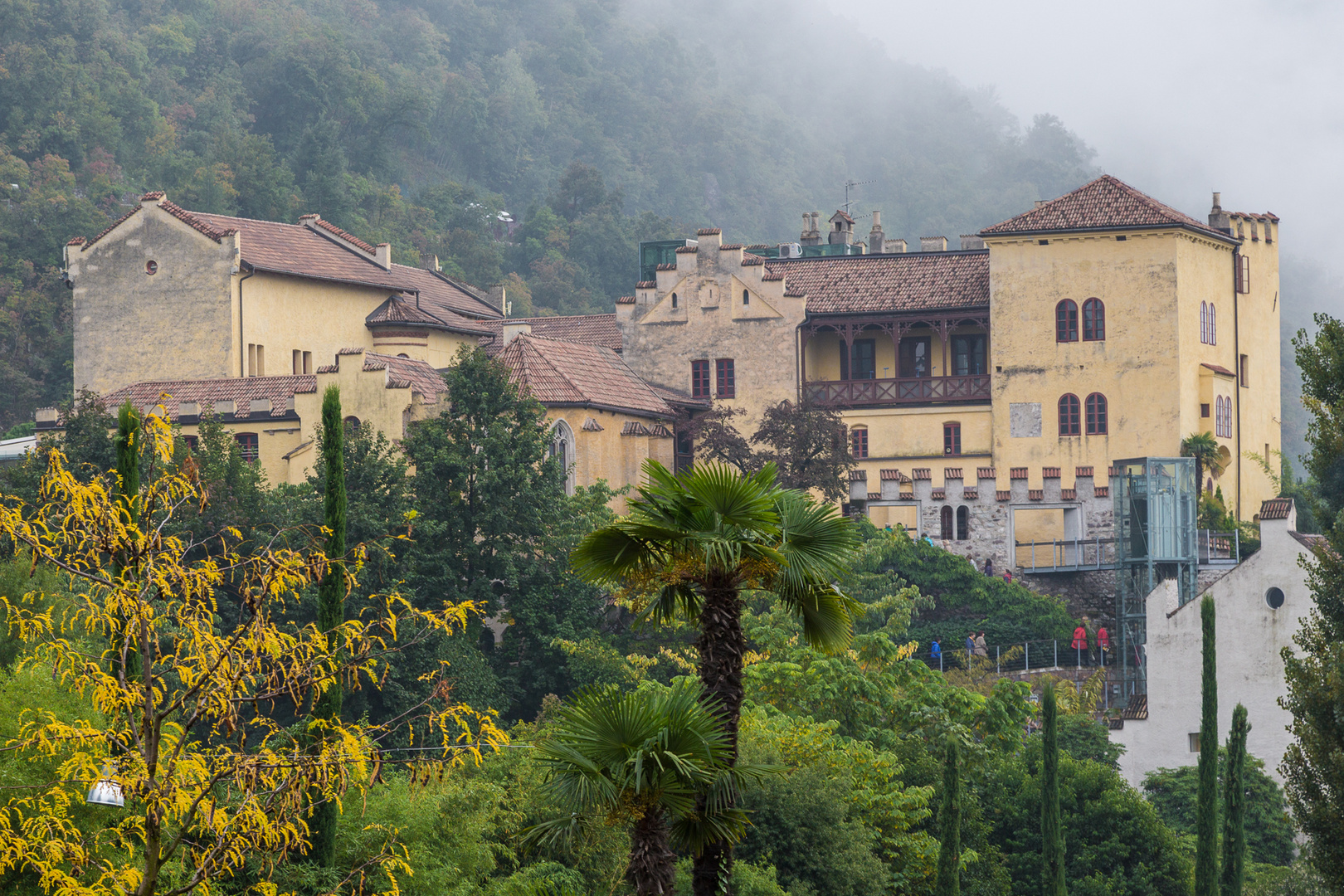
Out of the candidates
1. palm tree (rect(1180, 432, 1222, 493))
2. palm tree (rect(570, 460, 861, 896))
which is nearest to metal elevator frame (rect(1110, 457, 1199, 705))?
palm tree (rect(1180, 432, 1222, 493))

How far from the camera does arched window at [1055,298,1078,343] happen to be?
5762 centimetres

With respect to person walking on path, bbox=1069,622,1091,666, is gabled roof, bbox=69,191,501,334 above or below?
above

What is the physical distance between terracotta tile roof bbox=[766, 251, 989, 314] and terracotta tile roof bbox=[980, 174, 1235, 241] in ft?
7.44

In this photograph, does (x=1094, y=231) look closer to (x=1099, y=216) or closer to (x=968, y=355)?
(x=1099, y=216)

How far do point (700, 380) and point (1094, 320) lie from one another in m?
11.9

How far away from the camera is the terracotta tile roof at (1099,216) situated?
187 feet

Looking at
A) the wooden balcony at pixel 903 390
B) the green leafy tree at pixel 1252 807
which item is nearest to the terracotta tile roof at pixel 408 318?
the wooden balcony at pixel 903 390

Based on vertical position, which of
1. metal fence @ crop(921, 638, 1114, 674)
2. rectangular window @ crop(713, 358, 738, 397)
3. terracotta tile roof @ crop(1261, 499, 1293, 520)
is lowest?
metal fence @ crop(921, 638, 1114, 674)

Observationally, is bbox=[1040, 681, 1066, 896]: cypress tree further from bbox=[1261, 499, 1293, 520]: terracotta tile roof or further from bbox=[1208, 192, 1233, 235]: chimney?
bbox=[1208, 192, 1233, 235]: chimney

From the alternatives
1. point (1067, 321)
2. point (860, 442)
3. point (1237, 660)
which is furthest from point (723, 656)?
point (860, 442)

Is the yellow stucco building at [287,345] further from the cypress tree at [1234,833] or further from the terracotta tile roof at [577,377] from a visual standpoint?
the cypress tree at [1234,833]

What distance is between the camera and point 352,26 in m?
131

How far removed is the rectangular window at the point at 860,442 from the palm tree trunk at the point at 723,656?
41.0 metres

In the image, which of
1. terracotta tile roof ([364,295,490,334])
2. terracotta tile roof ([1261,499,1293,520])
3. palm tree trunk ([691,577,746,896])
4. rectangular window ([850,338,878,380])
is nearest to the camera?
palm tree trunk ([691,577,746,896])
